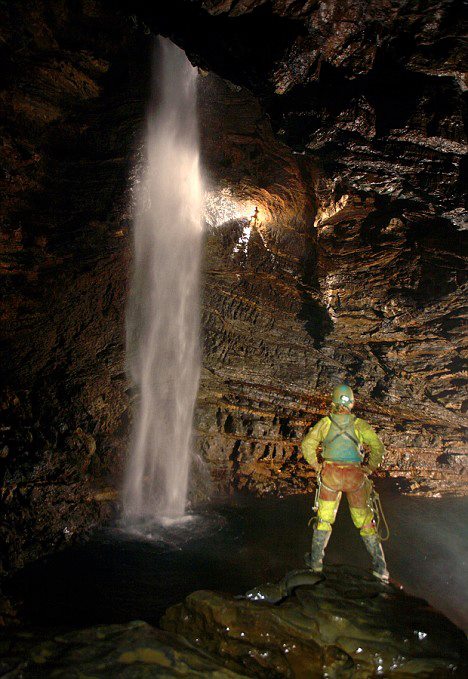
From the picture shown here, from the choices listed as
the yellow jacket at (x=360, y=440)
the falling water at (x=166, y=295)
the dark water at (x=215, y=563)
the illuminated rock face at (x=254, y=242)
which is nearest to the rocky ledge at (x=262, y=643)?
the dark water at (x=215, y=563)

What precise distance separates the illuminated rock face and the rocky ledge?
3.38m

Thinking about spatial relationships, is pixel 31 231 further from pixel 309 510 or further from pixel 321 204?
pixel 309 510

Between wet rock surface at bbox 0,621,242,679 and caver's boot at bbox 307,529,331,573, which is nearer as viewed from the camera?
wet rock surface at bbox 0,621,242,679

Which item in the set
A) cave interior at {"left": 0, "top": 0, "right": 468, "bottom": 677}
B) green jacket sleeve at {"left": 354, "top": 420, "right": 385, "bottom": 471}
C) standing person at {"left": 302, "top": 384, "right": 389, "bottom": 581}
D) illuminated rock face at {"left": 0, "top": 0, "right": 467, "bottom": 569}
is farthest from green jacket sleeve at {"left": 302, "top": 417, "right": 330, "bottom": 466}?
illuminated rock face at {"left": 0, "top": 0, "right": 467, "bottom": 569}

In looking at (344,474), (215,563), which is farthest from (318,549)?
(215,563)

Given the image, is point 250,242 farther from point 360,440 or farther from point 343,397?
point 360,440

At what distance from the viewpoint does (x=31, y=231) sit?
831 cm

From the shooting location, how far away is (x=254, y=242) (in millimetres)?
9352

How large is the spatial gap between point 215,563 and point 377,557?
217cm

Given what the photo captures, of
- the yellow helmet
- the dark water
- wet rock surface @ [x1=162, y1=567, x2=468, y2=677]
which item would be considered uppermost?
the yellow helmet

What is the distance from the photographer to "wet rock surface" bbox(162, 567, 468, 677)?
119 inches

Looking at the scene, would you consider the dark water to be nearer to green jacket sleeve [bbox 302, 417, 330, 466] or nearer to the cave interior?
the cave interior

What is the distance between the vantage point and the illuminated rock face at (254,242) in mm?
5613

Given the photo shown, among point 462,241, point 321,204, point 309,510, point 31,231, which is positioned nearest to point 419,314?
point 462,241
